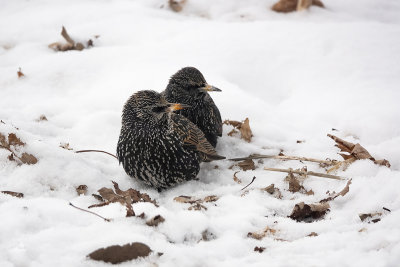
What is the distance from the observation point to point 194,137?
398 centimetres

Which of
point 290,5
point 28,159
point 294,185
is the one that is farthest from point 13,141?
point 290,5

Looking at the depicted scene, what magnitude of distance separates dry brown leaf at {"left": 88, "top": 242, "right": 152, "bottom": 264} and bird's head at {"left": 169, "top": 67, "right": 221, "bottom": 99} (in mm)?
2235

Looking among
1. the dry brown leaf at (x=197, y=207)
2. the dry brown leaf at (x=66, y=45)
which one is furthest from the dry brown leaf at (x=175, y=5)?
the dry brown leaf at (x=197, y=207)

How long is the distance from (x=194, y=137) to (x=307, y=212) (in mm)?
1312

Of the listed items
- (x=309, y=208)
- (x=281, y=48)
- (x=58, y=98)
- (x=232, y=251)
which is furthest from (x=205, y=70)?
(x=232, y=251)

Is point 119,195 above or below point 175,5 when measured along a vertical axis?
below

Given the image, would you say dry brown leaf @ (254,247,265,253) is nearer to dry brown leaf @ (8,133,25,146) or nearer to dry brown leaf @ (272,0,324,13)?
dry brown leaf @ (8,133,25,146)

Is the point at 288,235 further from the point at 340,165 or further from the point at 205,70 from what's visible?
the point at 205,70

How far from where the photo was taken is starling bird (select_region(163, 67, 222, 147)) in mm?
4395

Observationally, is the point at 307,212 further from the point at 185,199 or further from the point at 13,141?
the point at 13,141

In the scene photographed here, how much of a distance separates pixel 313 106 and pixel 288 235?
2.40 m

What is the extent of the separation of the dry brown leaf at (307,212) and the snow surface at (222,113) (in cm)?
10

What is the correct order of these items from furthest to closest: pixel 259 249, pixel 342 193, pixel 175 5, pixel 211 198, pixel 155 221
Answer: pixel 175 5, pixel 211 198, pixel 342 193, pixel 155 221, pixel 259 249

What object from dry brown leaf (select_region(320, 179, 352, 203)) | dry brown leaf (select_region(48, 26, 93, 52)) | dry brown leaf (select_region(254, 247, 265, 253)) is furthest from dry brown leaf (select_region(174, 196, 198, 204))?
dry brown leaf (select_region(48, 26, 93, 52))
